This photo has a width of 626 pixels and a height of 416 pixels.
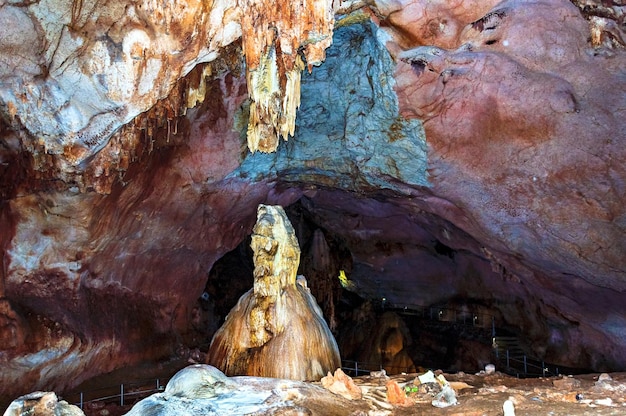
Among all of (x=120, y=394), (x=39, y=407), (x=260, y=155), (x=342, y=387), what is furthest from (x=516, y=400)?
(x=260, y=155)

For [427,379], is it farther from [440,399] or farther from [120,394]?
[120,394]

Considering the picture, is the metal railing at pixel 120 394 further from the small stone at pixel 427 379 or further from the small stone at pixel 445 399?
the small stone at pixel 445 399

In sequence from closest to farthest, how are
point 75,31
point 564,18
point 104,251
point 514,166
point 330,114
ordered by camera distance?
point 75,31, point 564,18, point 514,166, point 104,251, point 330,114

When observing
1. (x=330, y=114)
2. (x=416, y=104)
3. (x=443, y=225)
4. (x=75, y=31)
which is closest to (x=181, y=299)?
(x=330, y=114)

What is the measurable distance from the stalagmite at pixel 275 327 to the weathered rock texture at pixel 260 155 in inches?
89.7

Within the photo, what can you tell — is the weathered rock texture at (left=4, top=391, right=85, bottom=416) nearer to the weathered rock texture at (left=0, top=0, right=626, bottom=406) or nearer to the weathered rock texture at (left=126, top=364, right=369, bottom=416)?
the weathered rock texture at (left=126, top=364, right=369, bottom=416)

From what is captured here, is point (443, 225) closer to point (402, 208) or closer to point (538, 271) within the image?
point (402, 208)

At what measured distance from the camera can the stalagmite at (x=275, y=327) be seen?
753 centimetres

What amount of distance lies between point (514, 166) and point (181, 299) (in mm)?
7719

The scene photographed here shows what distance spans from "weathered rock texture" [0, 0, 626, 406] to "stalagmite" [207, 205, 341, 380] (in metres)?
2.28

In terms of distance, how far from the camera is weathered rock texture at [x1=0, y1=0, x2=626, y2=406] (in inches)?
216

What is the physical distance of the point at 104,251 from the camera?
9031 mm

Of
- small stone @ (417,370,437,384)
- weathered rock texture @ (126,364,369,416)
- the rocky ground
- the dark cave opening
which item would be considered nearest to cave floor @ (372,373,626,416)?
the rocky ground

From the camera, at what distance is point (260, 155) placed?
1031cm
